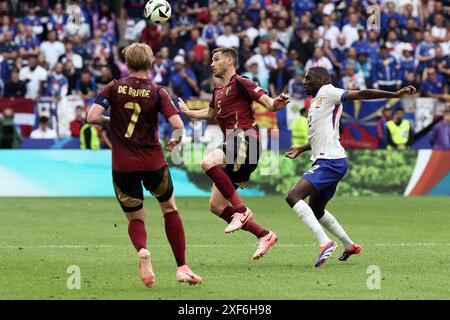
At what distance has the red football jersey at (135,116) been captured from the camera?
1095cm

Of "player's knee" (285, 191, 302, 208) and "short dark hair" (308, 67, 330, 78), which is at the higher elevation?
"short dark hair" (308, 67, 330, 78)

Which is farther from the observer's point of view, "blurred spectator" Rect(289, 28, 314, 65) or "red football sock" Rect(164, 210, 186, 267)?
"blurred spectator" Rect(289, 28, 314, 65)

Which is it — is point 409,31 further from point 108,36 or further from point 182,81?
point 108,36

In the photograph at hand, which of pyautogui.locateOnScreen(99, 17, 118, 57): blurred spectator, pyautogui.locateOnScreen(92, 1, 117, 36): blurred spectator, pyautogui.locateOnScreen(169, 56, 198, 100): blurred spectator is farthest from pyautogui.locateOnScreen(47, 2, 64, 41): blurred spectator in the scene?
pyautogui.locateOnScreen(169, 56, 198, 100): blurred spectator

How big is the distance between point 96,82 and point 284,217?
32.0 feet

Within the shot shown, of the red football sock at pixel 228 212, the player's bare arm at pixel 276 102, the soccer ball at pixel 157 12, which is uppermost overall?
the soccer ball at pixel 157 12

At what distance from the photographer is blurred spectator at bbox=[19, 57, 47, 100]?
2869cm

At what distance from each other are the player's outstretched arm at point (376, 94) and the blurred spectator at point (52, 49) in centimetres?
1807

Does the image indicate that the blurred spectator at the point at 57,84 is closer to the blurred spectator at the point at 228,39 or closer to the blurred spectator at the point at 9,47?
Result: the blurred spectator at the point at 9,47

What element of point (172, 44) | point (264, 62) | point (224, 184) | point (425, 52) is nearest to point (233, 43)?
point (264, 62)

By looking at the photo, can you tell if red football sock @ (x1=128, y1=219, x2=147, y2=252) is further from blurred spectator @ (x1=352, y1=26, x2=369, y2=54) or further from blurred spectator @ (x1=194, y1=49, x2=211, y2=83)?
blurred spectator @ (x1=352, y1=26, x2=369, y2=54)

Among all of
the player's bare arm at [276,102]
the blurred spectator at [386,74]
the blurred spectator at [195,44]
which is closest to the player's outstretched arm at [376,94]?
the player's bare arm at [276,102]

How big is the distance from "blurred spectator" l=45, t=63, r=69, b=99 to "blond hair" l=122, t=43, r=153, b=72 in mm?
17956
